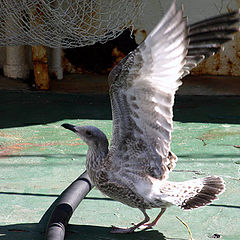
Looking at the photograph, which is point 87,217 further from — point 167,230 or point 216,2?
point 216,2

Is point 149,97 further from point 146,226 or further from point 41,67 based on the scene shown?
point 41,67

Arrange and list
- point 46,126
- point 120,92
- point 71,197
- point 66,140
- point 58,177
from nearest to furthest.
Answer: point 120,92 < point 71,197 < point 58,177 < point 66,140 < point 46,126

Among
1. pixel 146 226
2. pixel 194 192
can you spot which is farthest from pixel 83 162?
pixel 194 192

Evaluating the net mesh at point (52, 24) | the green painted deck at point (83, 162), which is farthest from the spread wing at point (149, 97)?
the net mesh at point (52, 24)

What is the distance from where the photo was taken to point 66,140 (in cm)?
471

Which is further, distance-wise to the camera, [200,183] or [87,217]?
[87,217]

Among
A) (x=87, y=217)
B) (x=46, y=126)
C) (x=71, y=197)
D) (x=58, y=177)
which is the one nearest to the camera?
(x=71, y=197)

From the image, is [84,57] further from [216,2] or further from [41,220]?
[41,220]

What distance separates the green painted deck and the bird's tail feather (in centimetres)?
22

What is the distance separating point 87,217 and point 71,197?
0.81 feet

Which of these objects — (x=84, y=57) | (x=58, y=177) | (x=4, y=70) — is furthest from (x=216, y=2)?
(x=58, y=177)

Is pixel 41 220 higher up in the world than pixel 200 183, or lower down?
lower down

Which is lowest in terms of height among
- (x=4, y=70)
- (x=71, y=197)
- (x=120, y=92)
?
(x=4, y=70)

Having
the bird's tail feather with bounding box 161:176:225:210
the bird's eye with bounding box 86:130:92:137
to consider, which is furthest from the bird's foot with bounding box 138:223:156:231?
the bird's eye with bounding box 86:130:92:137
